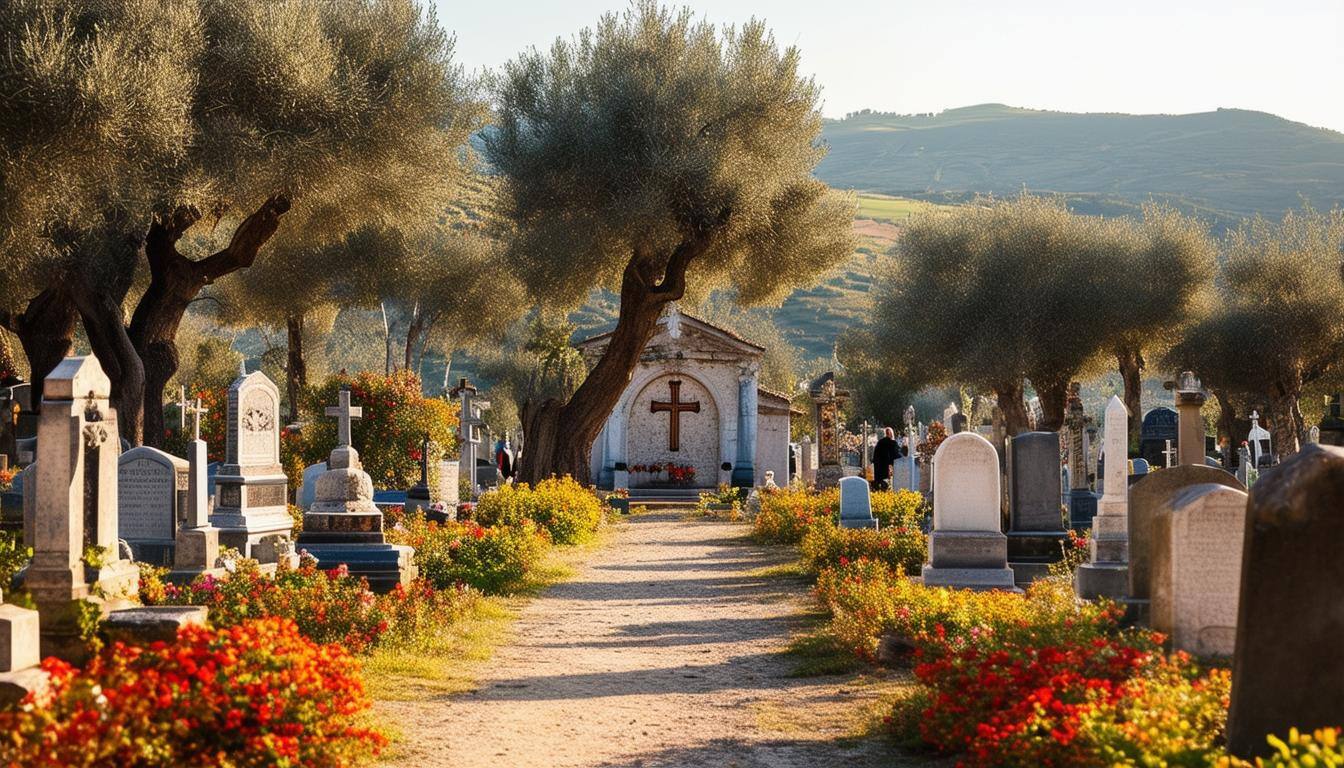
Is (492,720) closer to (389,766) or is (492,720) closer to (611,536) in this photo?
(389,766)

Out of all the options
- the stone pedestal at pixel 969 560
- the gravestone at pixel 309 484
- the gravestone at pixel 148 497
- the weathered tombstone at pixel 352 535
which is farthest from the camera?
the gravestone at pixel 309 484

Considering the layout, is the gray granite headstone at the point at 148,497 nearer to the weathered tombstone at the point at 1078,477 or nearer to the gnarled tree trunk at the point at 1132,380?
the weathered tombstone at the point at 1078,477

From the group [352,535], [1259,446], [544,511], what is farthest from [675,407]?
[352,535]

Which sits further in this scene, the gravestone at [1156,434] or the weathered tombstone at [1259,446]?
the gravestone at [1156,434]

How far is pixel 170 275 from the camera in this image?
23.1 meters

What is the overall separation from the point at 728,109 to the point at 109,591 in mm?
18862

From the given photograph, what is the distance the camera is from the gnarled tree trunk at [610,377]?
2605 cm

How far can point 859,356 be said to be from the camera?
202 ft

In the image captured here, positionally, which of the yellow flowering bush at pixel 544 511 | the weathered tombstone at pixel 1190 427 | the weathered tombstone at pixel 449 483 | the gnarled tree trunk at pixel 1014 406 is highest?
the gnarled tree trunk at pixel 1014 406

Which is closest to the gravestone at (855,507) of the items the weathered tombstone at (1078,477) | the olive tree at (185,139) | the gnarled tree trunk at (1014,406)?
the weathered tombstone at (1078,477)

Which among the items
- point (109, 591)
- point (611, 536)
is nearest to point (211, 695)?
point (109, 591)

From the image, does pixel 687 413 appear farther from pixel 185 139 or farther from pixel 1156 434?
pixel 185 139

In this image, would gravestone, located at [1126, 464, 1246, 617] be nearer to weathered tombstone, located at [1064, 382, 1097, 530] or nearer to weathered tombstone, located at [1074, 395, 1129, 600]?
weathered tombstone, located at [1074, 395, 1129, 600]

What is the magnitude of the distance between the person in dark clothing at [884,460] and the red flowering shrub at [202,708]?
85.7 ft
